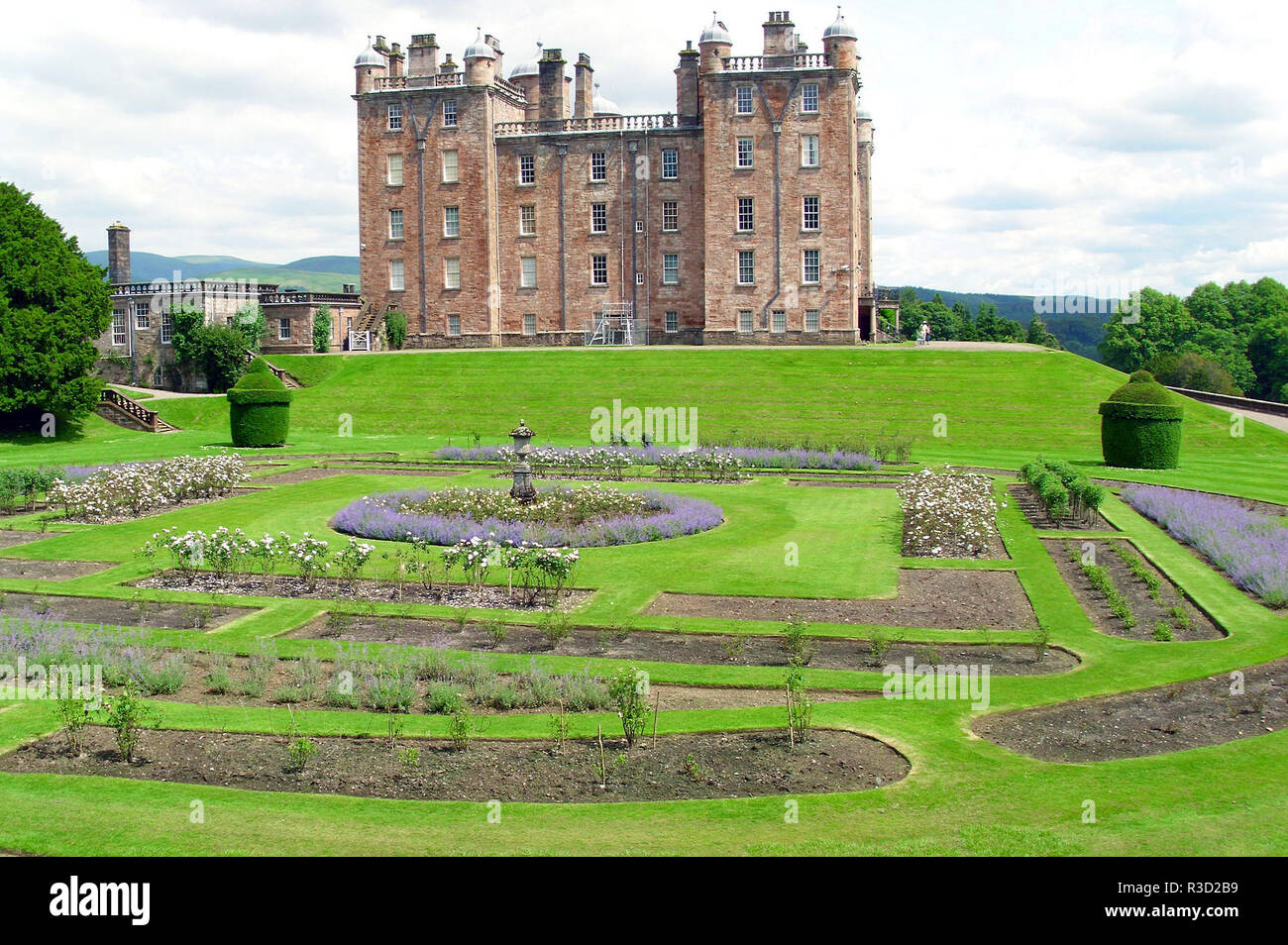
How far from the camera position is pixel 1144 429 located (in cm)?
3206

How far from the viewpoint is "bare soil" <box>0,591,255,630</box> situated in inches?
612

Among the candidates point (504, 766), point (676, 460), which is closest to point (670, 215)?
point (676, 460)

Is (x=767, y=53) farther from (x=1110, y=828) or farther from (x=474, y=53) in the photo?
(x=1110, y=828)

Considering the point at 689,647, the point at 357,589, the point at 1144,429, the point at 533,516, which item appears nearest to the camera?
the point at 689,647

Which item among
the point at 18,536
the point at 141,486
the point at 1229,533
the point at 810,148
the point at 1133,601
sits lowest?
the point at 1133,601

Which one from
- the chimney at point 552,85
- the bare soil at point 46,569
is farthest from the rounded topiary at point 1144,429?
the chimney at point 552,85

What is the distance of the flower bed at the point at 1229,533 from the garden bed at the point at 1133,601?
1093 millimetres

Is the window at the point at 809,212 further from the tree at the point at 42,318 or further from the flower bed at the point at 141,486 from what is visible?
the flower bed at the point at 141,486

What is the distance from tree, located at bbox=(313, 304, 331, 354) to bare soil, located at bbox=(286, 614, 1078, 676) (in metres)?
47.3

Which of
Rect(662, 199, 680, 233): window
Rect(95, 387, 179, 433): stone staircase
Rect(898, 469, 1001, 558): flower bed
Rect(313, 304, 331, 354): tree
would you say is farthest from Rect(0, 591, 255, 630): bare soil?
Rect(662, 199, 680, 233): window

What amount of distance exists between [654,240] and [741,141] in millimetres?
7217

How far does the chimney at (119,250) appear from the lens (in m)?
69.0

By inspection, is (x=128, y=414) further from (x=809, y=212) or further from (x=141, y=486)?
(x=809, y=212)

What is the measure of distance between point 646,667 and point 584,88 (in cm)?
6044
